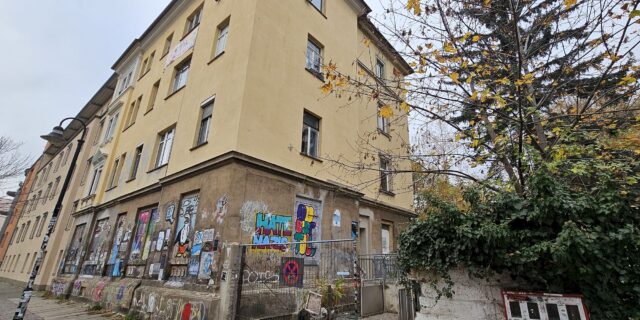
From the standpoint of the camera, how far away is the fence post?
7544 mm

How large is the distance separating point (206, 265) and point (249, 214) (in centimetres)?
183

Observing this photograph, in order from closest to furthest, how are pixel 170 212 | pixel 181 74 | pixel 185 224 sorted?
pixel 185 224 < pixel 170 212 < pixel 181 74

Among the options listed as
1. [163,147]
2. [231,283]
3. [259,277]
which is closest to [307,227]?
[259,277]

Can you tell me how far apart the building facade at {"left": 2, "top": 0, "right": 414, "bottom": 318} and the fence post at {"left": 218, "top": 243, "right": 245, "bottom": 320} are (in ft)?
0.93

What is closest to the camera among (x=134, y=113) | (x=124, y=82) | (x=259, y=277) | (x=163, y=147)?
(x=259, y=277)

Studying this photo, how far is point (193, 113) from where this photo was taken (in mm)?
12133

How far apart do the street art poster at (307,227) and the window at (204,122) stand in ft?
13.9

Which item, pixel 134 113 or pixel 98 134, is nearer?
pixel 134 113

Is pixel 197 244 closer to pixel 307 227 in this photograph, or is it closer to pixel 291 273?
pixel 291 273

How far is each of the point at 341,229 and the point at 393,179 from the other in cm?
556

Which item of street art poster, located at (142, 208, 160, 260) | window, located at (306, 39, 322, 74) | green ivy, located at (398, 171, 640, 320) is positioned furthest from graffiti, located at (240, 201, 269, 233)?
window, located at (306, 39, 322, 74)

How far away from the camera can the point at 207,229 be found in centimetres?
923

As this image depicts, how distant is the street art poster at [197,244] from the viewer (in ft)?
30.5

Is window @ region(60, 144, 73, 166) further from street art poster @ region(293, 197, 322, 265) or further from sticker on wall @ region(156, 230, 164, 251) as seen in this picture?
street art poster @ region(293, 197, 322, 265)
